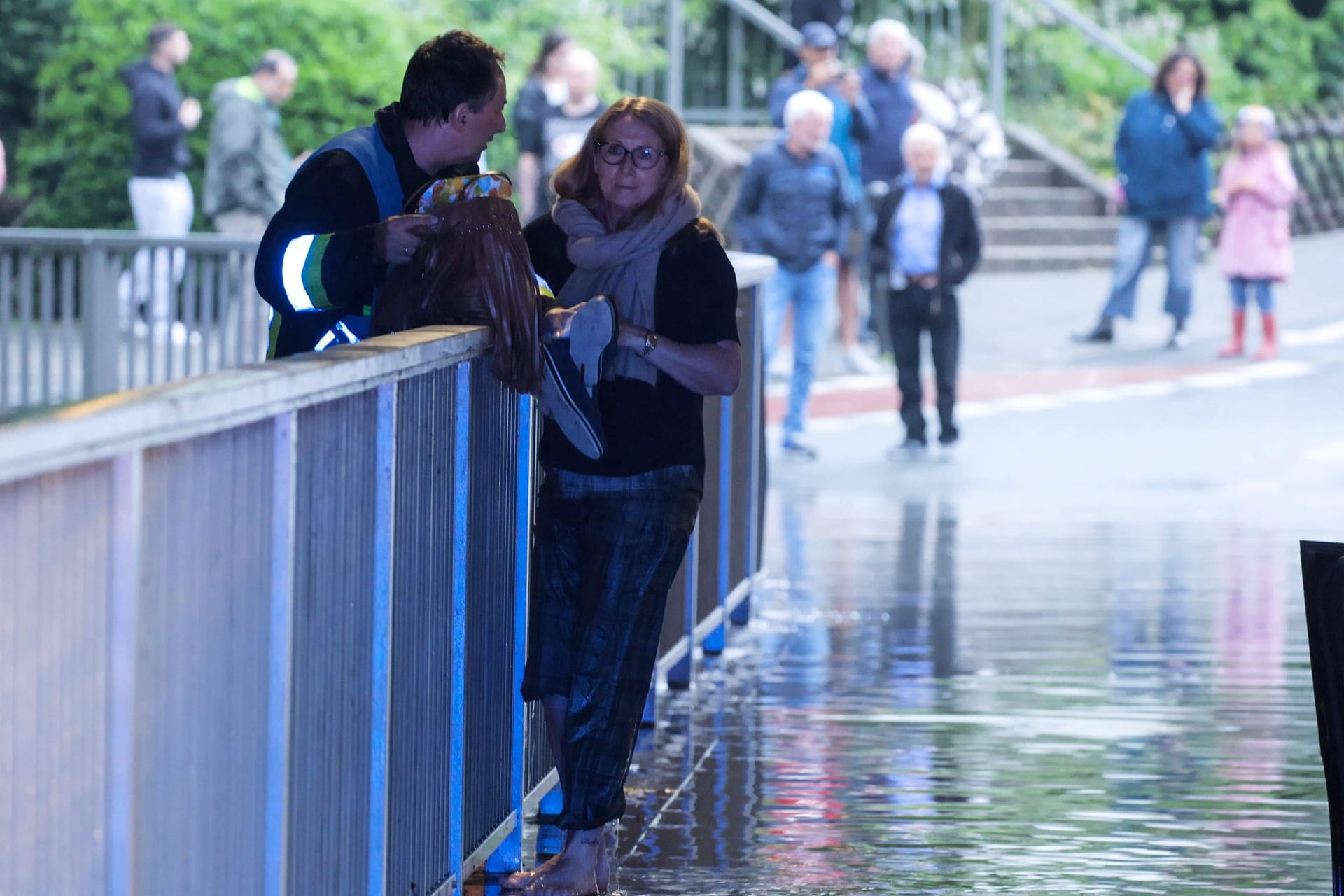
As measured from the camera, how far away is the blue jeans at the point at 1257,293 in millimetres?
19500

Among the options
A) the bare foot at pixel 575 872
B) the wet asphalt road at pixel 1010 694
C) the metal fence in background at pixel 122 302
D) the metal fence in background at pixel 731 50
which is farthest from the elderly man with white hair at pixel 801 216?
the metal fence in background at pixel 731 50

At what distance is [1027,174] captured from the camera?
1035 inches

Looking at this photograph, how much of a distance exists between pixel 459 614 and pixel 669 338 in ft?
2.52

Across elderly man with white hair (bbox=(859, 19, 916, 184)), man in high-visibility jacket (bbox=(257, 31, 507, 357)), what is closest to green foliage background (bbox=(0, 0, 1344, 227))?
elderly man with white hair (bbox=(859, 19, 916, 184))

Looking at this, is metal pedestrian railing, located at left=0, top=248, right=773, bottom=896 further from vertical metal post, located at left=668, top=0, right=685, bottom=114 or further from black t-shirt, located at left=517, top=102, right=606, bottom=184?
vertical metal post, located at left=668, top=0, right=685, bottom=114

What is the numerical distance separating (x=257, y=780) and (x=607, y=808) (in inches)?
70.8

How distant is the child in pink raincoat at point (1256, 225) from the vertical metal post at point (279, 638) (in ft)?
53.6

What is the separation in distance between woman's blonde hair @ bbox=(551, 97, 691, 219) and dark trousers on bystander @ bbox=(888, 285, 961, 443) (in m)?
9.11

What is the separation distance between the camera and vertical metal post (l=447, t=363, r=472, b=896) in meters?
4.97

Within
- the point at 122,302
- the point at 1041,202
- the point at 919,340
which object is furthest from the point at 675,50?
the point at 122,302

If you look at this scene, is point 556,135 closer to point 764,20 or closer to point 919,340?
point 919,340

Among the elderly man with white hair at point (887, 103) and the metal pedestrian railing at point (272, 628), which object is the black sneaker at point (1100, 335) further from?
the metal pedestrian railing at point (272, 628)

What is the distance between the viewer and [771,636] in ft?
30.5

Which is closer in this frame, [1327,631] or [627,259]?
[1327,631]
